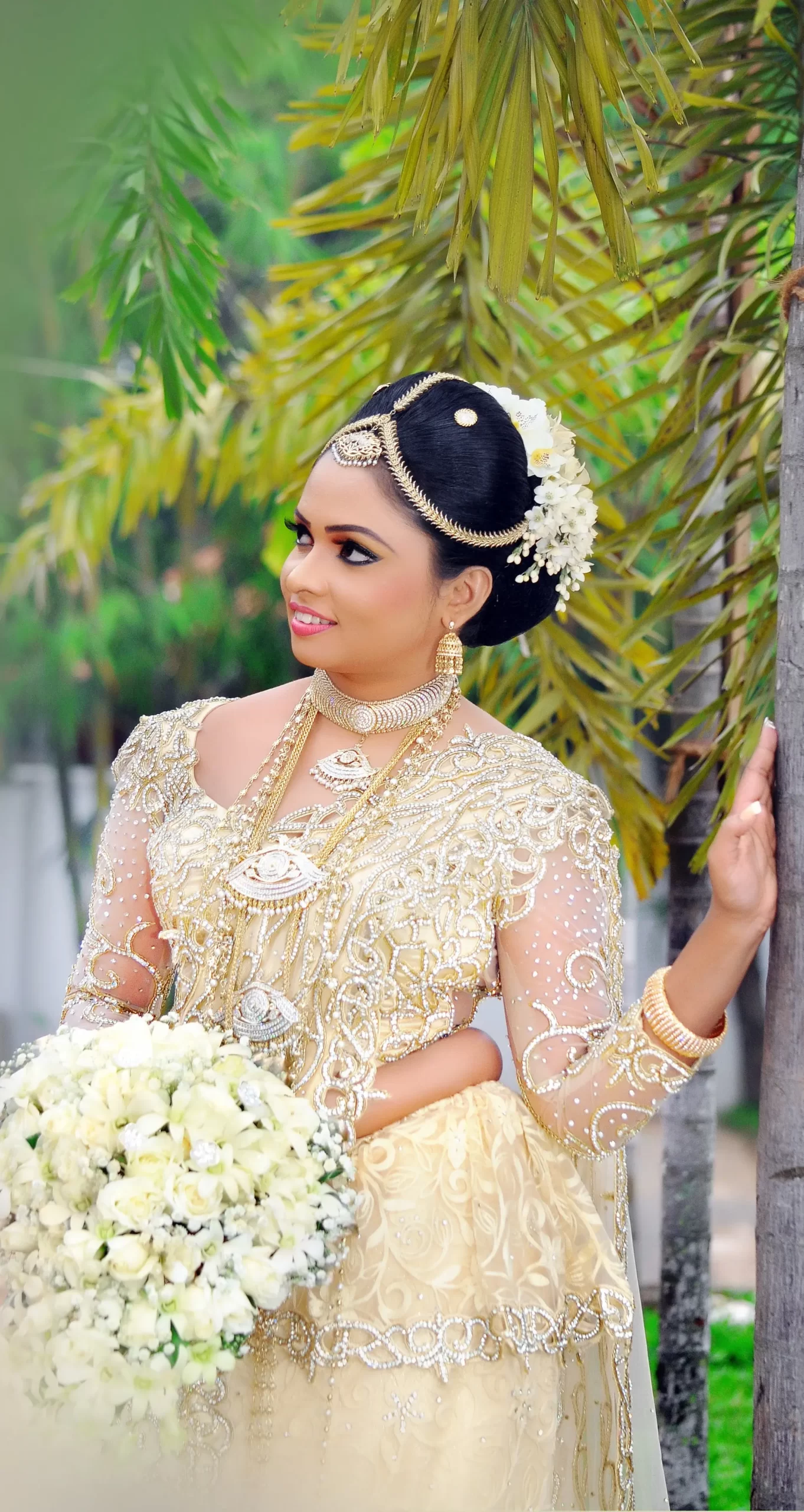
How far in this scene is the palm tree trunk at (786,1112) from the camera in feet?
Answer: 5.82

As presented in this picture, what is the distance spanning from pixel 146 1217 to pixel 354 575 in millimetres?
842

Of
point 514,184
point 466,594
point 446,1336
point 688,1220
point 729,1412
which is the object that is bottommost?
point 729,1412

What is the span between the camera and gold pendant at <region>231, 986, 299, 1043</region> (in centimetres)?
176

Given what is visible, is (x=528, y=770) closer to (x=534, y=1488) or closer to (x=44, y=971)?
(x=534, y=1488)

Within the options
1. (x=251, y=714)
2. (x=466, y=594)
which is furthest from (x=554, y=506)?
(x=251, y=714)

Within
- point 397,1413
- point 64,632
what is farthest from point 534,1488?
point 64,632

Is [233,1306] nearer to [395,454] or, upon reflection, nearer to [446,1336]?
[446,1336]

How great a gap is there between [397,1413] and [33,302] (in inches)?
64.0

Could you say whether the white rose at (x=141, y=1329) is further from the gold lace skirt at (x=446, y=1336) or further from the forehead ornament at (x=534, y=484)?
the forehead ornament at (x=534, y=484)

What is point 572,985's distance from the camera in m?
1.73

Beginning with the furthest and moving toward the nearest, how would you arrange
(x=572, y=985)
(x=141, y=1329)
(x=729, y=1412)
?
(x=729, y=1412)
(x=572, y=985)
(x=141, y=1329)

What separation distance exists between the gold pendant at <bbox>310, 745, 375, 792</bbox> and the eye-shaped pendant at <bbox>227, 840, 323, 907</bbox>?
140 mm

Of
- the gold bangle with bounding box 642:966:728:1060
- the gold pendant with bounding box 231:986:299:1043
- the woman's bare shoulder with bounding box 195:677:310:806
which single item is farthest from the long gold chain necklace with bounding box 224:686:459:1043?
the gold bangle with bounding box 642:966:728:1060

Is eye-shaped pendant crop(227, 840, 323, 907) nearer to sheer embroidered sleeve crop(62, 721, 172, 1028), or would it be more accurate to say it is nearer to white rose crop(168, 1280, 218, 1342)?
sheer embroidered sleeve crop(62, 721, 172, 1028)
